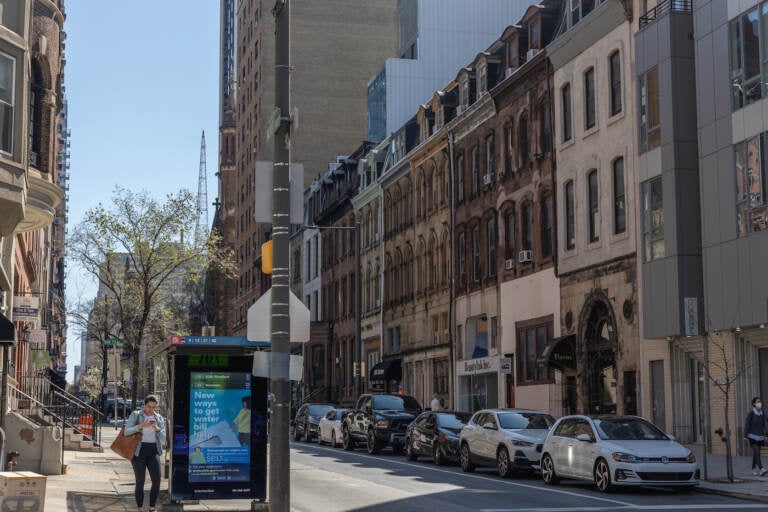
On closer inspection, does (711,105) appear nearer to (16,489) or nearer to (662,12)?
(662,12)

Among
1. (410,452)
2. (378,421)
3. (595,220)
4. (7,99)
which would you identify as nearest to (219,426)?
(7,99)

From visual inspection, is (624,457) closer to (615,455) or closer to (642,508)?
(615,455)

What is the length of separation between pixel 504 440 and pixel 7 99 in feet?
41.9

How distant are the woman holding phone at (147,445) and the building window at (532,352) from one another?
23.4m

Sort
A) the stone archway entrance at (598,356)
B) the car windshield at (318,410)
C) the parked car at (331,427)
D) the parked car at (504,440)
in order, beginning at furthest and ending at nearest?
the car windshield at (318,410), the parked car at (331,427), the stone archway entrance at (598,356), the parked car at (504,440)

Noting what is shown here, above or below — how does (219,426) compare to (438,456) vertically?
above

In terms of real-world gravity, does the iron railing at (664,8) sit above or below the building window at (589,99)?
above

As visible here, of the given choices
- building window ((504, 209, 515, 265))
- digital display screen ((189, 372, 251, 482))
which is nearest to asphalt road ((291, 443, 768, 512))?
digital display screen ((189, 372, 251, 482))

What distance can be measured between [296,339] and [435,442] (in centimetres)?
1732

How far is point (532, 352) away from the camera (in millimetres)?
40250

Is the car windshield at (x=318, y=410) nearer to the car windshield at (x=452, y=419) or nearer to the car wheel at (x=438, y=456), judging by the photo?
the car windshield at (x=452, y=419)

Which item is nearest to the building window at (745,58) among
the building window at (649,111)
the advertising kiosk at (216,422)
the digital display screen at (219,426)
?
the building window at (649,111)

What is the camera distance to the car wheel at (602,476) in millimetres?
20422

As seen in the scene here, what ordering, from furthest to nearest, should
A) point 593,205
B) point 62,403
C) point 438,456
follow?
point 593,205, point 62,403, point 438,456
